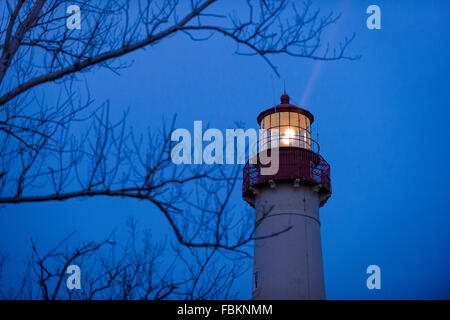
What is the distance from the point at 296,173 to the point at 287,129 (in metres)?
1.64

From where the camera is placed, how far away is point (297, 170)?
13.9 metres

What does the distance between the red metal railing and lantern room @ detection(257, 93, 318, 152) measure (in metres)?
0.42

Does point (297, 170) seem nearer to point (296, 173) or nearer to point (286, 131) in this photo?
point (296, 173)

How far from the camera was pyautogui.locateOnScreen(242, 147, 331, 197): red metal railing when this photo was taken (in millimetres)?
13867

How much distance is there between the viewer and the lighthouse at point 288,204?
13000mm

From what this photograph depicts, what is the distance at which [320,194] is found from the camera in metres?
14.9

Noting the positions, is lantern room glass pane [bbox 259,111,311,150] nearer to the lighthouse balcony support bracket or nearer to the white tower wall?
the lighthouse balcony support bracket

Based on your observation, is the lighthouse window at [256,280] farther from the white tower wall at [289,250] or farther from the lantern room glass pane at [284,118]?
the lantern room glass pane at [284,118]

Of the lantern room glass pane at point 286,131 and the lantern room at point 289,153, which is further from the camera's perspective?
the lantern room glass pane at point 286,131

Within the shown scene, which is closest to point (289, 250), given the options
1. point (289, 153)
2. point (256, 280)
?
point (256, 280)

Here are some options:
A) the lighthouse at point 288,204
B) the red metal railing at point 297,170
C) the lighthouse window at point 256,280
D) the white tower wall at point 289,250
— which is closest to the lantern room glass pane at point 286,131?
the lighthouse at point 288,204

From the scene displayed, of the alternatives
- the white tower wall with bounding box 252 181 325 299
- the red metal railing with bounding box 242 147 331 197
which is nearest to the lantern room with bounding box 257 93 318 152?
the red metal railing with bounding box 242 147 331 197
